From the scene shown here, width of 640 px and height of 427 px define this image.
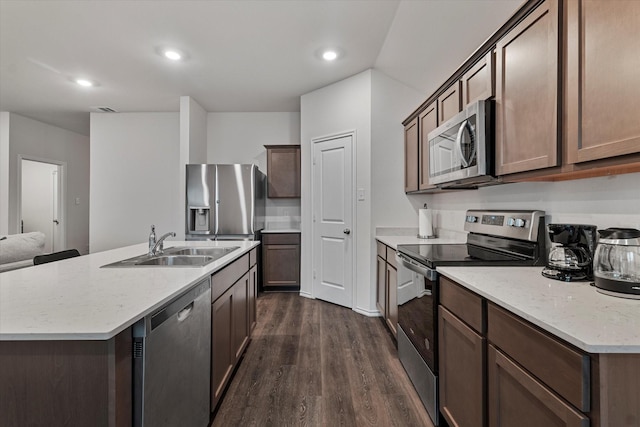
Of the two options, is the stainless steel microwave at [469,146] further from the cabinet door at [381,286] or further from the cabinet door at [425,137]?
the cabinet door at [381,286]

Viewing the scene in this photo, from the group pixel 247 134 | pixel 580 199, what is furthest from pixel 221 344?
pixel 247 134

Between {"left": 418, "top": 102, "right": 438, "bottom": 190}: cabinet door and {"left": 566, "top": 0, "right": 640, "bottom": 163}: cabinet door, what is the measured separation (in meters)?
1.29

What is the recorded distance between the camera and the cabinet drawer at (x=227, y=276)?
5.11 feet

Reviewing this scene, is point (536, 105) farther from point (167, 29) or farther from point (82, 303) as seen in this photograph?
point (167, 29)

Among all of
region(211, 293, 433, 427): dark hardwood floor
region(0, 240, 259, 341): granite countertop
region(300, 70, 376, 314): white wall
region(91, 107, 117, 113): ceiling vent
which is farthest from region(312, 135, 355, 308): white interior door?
region(91, 107, 117, 113): ceiling vent

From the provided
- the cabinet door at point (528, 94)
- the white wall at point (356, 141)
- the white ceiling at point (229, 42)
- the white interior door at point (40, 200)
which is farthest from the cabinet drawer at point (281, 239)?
the white interior door at point (40, 200)

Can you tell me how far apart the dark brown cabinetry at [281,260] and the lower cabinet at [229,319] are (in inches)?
63.6

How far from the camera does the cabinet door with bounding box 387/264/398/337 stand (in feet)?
7.83

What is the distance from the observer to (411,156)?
295cm

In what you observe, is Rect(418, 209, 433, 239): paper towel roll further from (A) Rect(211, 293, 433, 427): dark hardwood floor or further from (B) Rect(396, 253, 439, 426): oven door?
(A) Rect(211, 293, 433, 427): dark hardwood floor

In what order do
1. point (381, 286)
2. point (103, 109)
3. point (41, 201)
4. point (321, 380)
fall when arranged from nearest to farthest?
point (321, 380) < point (381, 286) < point (103, 109) < point (41, 201)

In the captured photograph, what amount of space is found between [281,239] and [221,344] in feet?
8.01

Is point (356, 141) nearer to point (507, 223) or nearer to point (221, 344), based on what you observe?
point (507, 223)

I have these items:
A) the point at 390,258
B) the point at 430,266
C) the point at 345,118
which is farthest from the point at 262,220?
the point at 430,266
